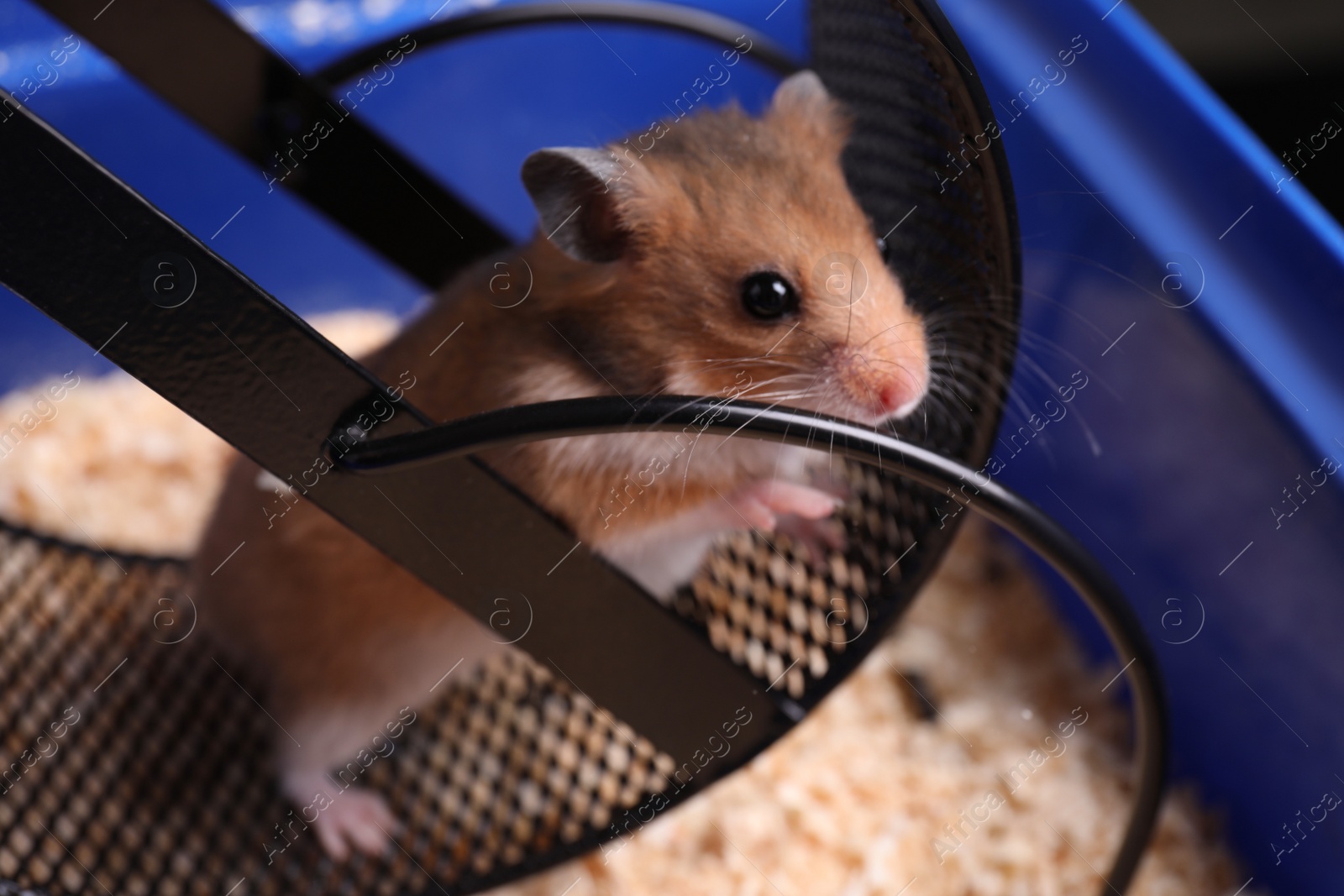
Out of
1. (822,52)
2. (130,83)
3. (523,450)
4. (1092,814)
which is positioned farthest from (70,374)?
(1092,814)

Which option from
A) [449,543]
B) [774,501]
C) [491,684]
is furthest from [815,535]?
[449,543]

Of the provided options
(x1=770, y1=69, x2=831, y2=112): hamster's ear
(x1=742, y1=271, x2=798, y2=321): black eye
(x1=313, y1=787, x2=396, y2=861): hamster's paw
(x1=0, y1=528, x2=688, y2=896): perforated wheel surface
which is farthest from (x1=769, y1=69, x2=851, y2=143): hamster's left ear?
(x1=313, y1=787, x2=396, y2=861): hamster's paw

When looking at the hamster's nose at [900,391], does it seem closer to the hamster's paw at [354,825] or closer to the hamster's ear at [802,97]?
the hamster's ear at [802,97]

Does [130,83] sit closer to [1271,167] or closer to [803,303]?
[803,303]

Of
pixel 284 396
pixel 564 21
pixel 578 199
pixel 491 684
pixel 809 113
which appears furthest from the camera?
pixel 564 21

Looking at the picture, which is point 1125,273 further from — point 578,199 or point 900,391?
point 578,199

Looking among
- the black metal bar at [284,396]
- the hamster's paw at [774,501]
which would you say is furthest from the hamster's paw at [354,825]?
the hamster's paw at [774,501]
